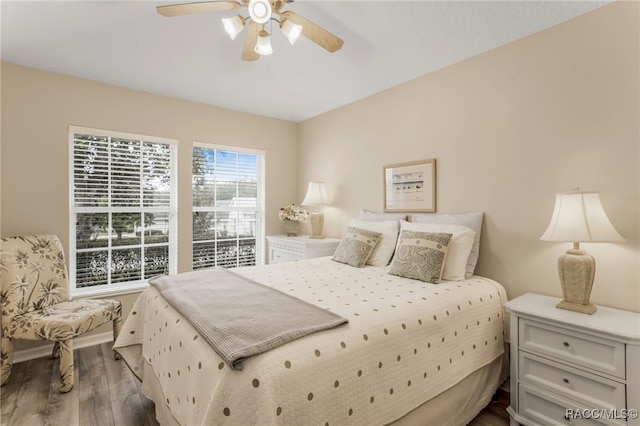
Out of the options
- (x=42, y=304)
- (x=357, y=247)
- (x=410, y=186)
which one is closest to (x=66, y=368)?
(x=42, y=304)

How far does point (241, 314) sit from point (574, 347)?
5.70 ft

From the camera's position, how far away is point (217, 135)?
3.79 metres

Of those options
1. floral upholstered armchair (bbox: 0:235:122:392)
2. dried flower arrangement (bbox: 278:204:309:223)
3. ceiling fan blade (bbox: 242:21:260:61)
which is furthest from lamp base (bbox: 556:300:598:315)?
floral upholstered armchair (bbox: 0:235:122:392)

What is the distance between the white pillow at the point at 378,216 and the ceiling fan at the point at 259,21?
163 centimetres

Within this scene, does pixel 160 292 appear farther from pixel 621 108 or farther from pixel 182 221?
pixel 621 108

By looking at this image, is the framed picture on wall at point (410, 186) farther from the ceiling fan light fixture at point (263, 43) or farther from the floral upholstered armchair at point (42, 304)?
the floral upholstered armchair at point (42, 304)

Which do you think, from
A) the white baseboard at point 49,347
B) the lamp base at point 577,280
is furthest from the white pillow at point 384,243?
the white baseboard at point 49,347

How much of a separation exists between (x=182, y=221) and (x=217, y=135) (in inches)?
44.0

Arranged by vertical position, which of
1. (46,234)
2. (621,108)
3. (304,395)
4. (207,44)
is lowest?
(304,395)

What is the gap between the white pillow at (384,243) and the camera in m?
2.71

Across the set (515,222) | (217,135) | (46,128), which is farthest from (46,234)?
(515,222)

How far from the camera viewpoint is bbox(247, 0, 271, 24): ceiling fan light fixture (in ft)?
5.14

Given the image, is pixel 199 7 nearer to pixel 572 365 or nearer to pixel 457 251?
pixel 457 251

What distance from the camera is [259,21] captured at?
5.41 feet
